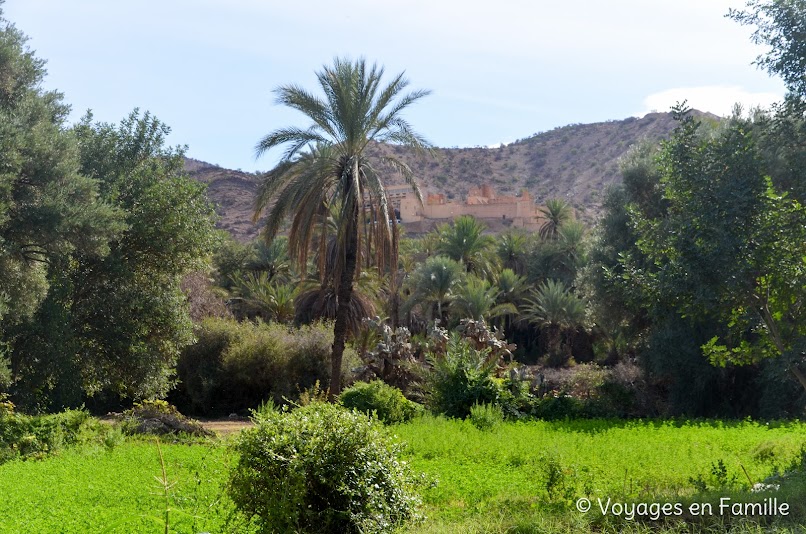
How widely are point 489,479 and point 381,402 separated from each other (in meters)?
7.02

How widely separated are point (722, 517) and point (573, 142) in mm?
97477

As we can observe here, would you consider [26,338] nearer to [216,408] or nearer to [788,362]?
[216,408]

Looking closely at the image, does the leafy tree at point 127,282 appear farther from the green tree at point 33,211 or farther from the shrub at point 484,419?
the shrub at point 484,419

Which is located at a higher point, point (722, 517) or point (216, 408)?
point (722, 517)

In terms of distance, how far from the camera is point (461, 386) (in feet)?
58.4

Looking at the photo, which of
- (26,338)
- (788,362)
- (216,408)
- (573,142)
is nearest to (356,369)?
(216,408)

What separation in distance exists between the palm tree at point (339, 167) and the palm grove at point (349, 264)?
0.16 feet

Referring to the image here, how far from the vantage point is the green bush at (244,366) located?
24922 mm

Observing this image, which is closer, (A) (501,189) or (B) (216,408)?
(B) (216,408)

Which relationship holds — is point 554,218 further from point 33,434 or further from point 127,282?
point 33,434

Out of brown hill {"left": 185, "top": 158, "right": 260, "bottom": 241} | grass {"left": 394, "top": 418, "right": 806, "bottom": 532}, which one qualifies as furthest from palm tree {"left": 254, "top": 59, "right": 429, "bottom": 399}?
brown hill {"left": 185, "top": 158, "right": 260, "bottom": 241}

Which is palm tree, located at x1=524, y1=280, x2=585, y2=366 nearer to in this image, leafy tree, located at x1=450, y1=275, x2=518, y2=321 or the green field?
leafy tree, located at x1=450, y1=275, x2=518, y2=321

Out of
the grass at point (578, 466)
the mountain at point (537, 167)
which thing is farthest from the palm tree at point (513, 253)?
the grass at point (578, 466)

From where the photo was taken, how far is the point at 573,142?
10038cm
